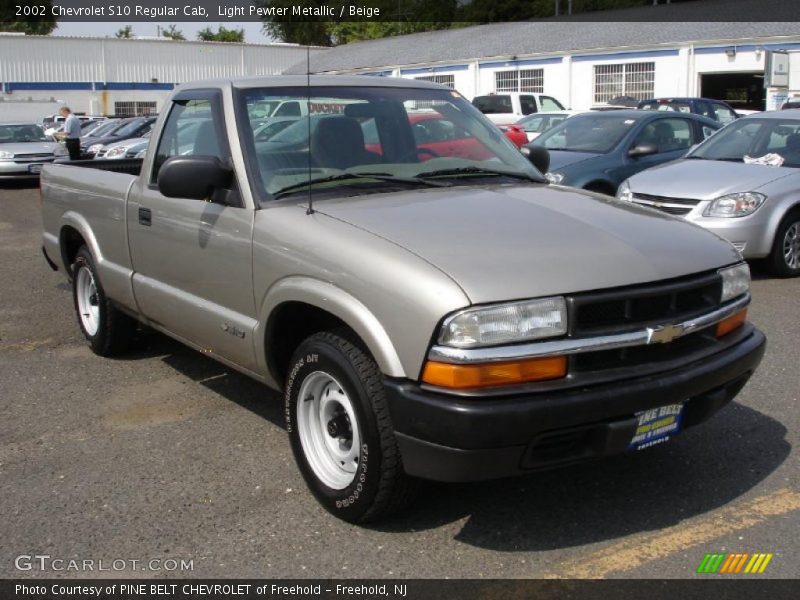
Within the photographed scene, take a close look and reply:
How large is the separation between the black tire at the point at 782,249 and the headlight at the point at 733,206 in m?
0.36

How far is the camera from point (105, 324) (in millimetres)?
6066

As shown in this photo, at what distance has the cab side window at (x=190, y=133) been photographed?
4.68 metres

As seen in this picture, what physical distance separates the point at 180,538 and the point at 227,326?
113 cm

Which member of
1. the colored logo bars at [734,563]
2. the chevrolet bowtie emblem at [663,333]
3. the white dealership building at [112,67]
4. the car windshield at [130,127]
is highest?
the white dealership building at [112,67]

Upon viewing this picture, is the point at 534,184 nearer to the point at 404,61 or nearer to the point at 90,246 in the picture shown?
the point at 90,246

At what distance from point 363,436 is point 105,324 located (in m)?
3.25

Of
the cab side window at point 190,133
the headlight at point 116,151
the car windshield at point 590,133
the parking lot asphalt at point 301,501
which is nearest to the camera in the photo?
the parking lot asphalt at point 301,501

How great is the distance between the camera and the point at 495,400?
3158mm

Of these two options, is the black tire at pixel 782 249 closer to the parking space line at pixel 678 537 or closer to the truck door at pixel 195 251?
the parking space line at pixel 678 537

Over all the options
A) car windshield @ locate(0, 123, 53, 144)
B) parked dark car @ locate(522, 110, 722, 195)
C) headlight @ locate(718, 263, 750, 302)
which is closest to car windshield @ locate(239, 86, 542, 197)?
headlight @ locate(718, 263, 750, 302)

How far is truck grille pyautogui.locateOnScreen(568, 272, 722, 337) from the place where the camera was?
3305mm

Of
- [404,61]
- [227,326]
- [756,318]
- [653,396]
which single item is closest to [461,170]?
[227,326]

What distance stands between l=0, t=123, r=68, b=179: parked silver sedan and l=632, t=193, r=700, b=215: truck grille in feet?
48.6

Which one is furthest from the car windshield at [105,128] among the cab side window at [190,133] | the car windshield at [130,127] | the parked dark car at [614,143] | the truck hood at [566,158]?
the cab side window at [190,133]
